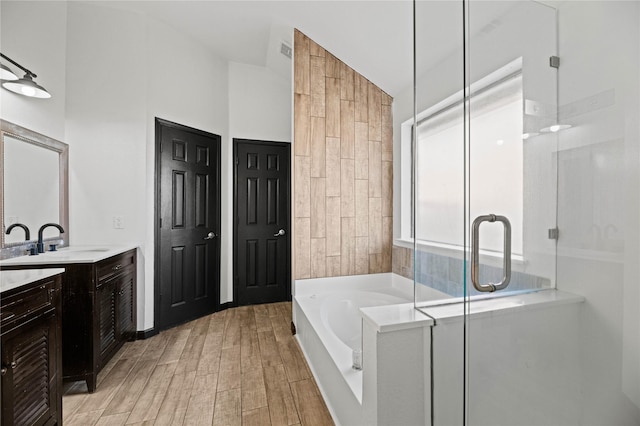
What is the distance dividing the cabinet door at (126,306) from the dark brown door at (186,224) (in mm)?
231

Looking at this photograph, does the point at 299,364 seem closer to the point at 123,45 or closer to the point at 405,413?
the point at 405,413

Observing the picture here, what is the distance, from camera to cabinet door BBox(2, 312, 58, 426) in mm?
1147

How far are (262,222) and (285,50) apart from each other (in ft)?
6.47

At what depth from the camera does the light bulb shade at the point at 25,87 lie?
6.38 feet

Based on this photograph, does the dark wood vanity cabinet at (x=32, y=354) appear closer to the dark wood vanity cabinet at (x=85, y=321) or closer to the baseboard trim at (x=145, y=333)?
the dark wood vanity cabinet at (x=85, y=321)

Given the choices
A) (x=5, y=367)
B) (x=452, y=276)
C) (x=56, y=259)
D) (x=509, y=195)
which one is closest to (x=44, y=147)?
(x=56, y=259)

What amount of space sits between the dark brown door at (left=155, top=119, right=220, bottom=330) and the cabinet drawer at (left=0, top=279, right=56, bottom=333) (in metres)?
1.50

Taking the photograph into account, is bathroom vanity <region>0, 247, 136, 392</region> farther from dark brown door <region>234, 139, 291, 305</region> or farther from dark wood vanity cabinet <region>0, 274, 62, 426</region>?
dark brown door <region>234, 139, 291, 305</region>

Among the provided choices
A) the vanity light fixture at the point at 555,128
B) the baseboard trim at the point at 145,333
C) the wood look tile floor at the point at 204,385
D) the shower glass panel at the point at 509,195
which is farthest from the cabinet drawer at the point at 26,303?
the vanity light fixture at the point at 555,128

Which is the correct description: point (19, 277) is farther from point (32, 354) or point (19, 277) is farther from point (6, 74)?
point (6, 74)

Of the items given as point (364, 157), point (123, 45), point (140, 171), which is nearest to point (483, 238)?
point (364, 157)

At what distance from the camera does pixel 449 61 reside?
1250mm

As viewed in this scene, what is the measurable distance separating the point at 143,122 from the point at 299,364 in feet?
8.16

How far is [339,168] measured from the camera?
2840mm
